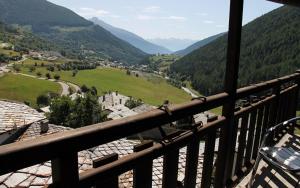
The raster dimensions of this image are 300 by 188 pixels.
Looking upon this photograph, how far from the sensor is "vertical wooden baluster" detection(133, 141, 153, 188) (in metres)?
1.58

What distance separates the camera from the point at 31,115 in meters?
17.4

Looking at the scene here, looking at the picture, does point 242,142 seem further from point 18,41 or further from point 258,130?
point 18,41

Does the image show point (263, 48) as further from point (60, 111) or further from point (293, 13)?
point (60, 111)

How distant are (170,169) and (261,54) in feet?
287

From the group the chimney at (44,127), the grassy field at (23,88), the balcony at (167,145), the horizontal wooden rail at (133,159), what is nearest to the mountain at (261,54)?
the grassy field at (23,88)

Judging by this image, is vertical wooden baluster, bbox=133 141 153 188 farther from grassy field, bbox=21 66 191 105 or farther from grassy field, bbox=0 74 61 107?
grassy field, bbox=21 66 191 105

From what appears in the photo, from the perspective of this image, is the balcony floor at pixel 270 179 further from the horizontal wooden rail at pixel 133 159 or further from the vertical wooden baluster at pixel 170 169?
the vertical wooden baluster at pixel 170 169

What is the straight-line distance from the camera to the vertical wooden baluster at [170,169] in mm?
1788

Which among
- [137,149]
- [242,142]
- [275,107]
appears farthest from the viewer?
[275,107]

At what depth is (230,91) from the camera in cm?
242

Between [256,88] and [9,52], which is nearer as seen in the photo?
[256,88]

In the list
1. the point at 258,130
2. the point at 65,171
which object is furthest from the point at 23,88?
the point at 65,171

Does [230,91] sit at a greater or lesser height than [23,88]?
greater

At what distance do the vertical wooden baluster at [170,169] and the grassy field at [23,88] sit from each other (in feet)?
246
